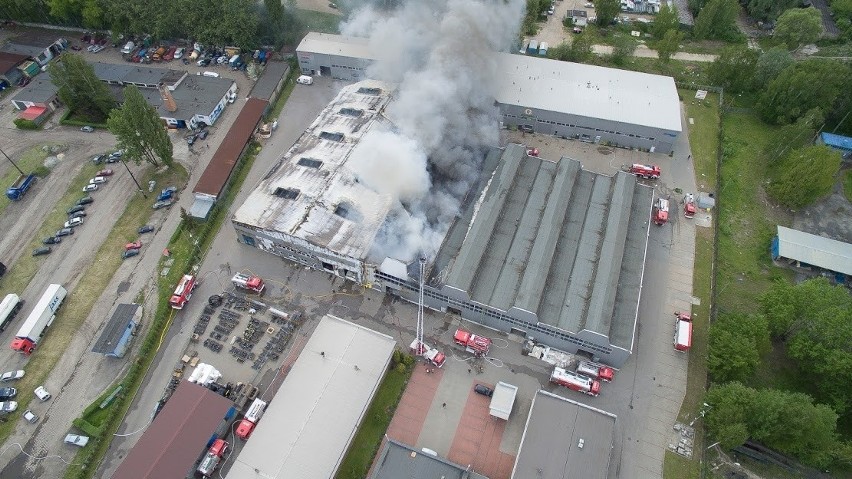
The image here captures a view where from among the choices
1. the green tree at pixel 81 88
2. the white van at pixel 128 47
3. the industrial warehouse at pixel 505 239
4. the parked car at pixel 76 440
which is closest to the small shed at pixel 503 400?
the industrial warehouse at pixel 505 239

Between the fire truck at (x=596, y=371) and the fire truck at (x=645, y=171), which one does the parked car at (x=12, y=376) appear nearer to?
the fire truck at (x=596, y=371)

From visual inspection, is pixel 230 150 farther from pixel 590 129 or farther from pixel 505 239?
pixel 590 129

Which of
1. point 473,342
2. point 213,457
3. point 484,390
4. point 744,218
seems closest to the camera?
point 213,457

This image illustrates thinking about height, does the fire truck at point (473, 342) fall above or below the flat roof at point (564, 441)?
above

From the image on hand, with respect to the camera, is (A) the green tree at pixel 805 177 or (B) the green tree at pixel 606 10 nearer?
(A) the green tree at pixel 805 177

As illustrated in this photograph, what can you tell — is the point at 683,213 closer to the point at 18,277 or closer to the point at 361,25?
the point at 361,25

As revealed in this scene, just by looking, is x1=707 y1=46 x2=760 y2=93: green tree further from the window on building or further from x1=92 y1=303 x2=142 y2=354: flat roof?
x1=92 y1=303 x2=142 y2=354: flat roof

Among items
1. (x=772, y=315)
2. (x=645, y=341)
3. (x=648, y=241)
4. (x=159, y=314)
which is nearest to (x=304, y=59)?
(x=159, y=314)

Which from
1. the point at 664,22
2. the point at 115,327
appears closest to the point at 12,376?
the point at 115,327
